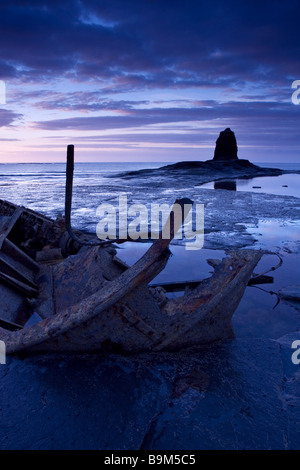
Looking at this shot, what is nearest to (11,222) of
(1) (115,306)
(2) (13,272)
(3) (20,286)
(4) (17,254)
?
(4) (17,254)

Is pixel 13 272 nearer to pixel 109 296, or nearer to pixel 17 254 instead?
pixel 17 254

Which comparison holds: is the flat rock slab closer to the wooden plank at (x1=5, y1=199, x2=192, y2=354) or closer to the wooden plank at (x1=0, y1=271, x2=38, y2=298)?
the wooden plank at (x1=5, y1=199, x2=192, y2=354)

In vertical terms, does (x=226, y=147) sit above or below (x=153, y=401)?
above

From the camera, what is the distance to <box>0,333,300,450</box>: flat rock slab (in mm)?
2256

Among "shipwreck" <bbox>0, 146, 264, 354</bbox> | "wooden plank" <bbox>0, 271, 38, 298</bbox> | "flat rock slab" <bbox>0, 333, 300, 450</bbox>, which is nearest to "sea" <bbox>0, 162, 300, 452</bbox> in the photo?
"flat rock slab" <bbox>0, 333, 300, 450</bbox>

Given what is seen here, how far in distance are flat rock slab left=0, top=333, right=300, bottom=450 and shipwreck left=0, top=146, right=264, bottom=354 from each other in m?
0.20

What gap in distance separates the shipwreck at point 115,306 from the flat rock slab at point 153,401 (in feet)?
0.65

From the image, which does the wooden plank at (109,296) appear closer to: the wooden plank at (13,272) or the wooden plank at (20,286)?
the wooden plank at (20,286)

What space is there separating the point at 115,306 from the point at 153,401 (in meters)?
0.81

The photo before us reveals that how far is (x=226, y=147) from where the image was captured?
226ft

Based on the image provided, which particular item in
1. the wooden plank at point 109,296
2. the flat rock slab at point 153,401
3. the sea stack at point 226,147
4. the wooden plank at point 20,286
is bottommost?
the flat rock slab at point 153,401

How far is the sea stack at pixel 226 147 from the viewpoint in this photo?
68.2 meters

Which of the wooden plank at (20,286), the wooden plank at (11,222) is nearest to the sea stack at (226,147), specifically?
the wooden plank at (11,222)
